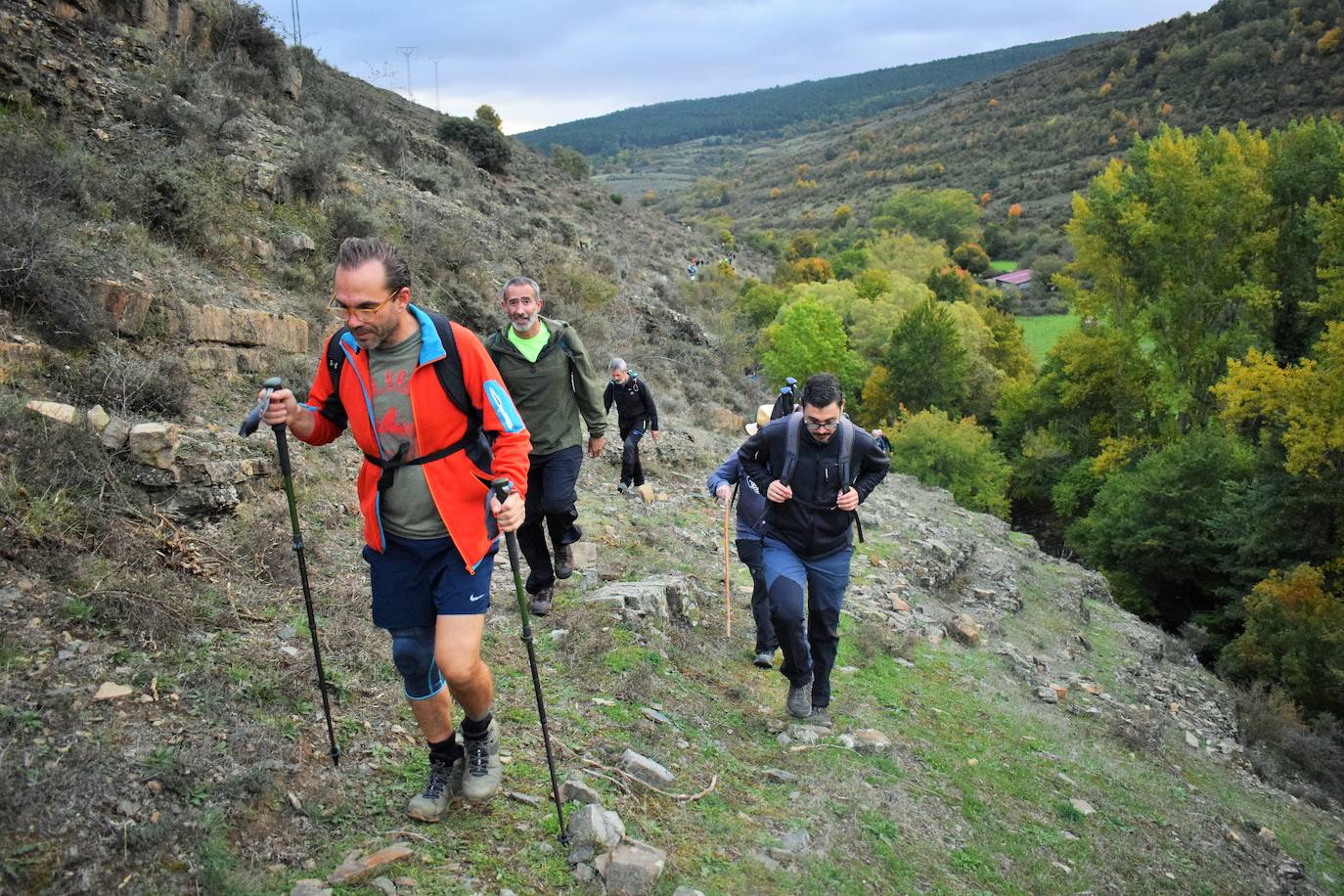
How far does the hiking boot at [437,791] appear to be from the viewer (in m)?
3.41

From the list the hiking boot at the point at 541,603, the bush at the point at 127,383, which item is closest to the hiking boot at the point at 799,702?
the hiking boot at the point at 541,603

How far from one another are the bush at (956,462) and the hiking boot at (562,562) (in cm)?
2351

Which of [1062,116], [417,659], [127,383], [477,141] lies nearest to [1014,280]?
[1062,116]

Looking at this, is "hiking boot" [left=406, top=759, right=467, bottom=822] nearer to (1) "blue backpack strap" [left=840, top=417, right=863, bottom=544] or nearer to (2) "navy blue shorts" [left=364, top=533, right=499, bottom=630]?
(2) "navy blue shorts" [left=364, top=533, right=499, bottom=630]

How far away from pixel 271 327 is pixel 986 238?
81559mm

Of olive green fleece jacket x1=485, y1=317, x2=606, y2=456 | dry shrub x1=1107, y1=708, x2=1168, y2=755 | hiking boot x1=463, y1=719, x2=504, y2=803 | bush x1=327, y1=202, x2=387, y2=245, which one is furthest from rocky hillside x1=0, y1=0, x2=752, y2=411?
dry shrub x1=1107, y1=708, x2=1168, y2=755

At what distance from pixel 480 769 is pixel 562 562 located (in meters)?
2.94

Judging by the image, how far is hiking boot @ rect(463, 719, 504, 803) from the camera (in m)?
3.54

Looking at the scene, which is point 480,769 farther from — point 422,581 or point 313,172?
point 313,172

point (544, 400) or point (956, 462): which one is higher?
point (544, 400)

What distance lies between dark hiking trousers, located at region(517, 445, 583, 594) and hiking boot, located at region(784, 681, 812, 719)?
6.26 feet

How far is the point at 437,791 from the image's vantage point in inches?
137

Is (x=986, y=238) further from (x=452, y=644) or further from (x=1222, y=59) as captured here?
(x=452, y=644)

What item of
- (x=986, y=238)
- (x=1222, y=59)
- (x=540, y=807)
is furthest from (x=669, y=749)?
(x=1222, y=59)
